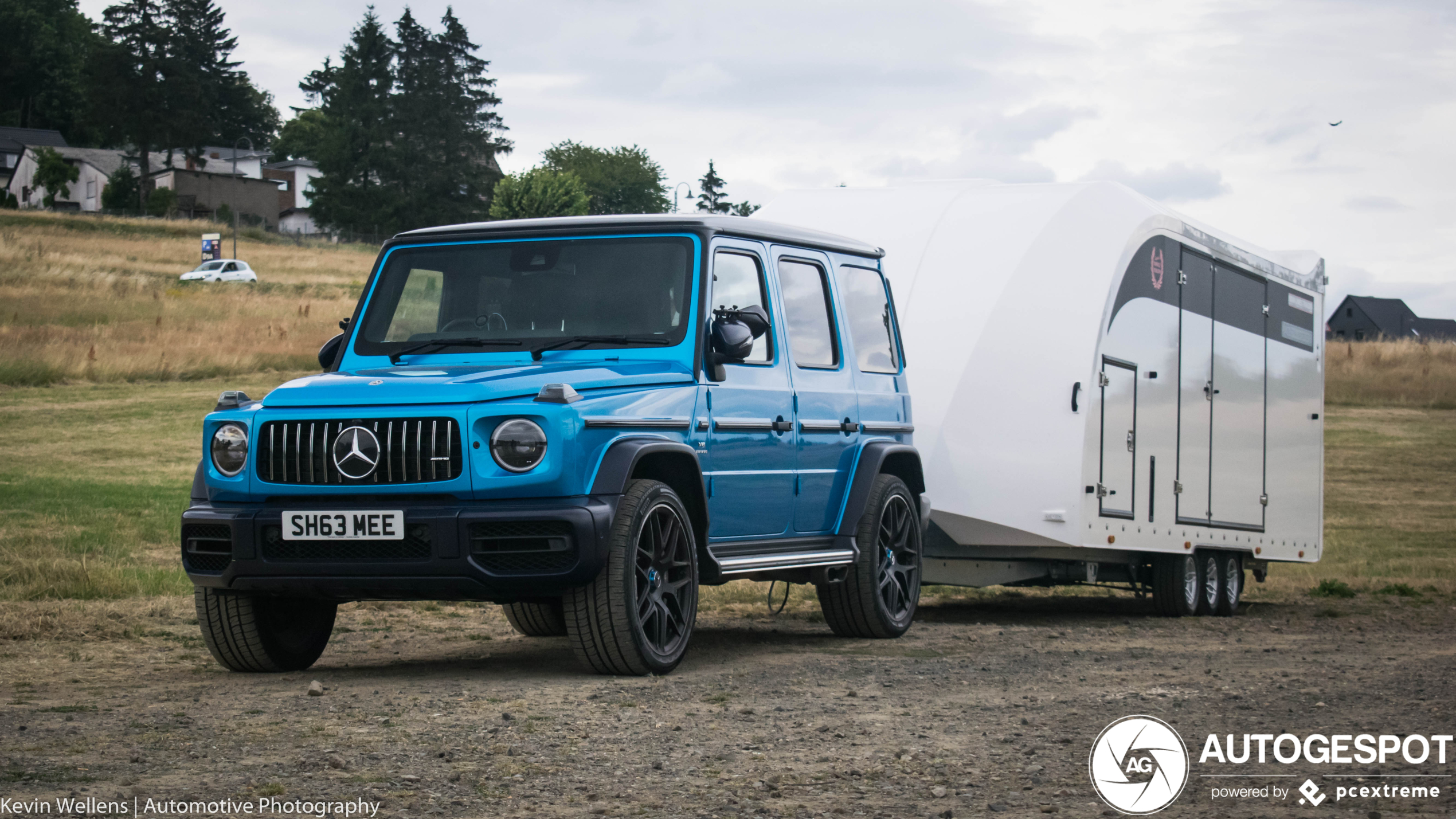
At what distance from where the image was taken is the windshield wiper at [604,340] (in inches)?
302

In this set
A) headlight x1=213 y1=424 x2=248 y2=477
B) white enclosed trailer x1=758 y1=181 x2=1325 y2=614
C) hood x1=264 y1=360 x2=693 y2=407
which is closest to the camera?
hood x1=264 y1=360 x2=693 y2=407

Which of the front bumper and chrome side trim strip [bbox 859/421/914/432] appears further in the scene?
→ chrome side trim strip [bbox 859/421/914/432]

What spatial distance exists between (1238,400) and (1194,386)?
3.58 feet

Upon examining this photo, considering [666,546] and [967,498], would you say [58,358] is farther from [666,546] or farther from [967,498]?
[666,546]

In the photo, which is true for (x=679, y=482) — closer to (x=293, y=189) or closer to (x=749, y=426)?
(x=749, y=426)

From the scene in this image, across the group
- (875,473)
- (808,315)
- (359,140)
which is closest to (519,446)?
(808,315)

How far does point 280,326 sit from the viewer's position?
3734 cm

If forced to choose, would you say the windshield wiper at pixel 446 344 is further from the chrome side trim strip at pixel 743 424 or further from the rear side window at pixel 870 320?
the rear side window at pixel 870 320

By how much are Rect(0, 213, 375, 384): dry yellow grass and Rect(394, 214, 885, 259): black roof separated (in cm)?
2299

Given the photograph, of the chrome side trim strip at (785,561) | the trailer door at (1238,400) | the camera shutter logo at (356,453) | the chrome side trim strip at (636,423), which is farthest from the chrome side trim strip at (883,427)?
the trailer door at (1238,400)

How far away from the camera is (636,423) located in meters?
6.94

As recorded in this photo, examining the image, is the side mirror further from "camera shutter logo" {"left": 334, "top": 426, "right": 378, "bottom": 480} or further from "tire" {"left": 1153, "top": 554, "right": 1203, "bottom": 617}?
"tire" {"left": 1153, "top": 554, "right": 1203, "bottom": 617}

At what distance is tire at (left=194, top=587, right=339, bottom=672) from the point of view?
7203mm

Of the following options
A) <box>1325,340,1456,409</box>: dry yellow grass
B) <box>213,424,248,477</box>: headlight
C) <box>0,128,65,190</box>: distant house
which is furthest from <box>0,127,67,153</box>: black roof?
<box>213,424,248,477</box>: headlight
